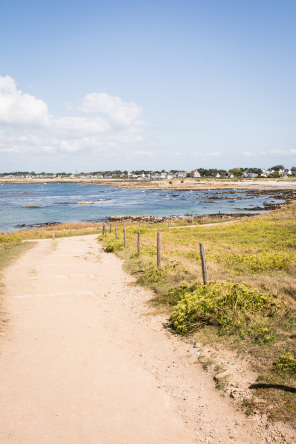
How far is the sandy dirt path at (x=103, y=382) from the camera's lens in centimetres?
529

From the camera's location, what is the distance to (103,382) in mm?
6859

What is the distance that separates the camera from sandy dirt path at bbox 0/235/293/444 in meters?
5.29

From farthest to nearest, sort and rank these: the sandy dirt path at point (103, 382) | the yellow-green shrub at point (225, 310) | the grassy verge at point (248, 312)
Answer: the yellow-green shrub at point (225, 310), the grassy verge at point (248, 312), the sandy dirt path at point (103, 382)

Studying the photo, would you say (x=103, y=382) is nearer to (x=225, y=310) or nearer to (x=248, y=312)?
(x=225, y=310)

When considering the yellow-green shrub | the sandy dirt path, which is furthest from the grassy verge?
the sandy dirt path

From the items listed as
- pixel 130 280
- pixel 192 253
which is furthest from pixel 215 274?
pixel 192 253

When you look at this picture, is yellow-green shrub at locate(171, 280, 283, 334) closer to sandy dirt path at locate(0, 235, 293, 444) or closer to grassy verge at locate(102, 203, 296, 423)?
grassy verge at locate(102, 203, 296, 423)

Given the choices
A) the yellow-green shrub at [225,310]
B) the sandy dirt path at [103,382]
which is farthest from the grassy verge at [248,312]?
the sandy dirt path at [103,382]

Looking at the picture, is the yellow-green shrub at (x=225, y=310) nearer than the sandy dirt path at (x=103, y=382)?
No

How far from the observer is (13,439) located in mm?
5141

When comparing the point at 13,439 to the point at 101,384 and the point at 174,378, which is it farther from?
the point at 174,378

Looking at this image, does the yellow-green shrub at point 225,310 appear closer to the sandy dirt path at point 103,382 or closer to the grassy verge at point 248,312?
the grassy verge at point 248,312

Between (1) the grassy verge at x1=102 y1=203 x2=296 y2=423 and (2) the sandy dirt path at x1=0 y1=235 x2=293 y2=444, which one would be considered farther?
(1) the grassy verge at x1=102 y1=203 x2=296 y2=423

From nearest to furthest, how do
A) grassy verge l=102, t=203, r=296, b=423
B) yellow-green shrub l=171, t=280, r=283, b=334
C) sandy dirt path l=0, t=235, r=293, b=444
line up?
sandy dirt path l=0, t=235, r=293, b=444 → grassy verge l=102, t=203, r=296, b=423 → yellow-green shrub l=171, t=280, r=283, b=334
